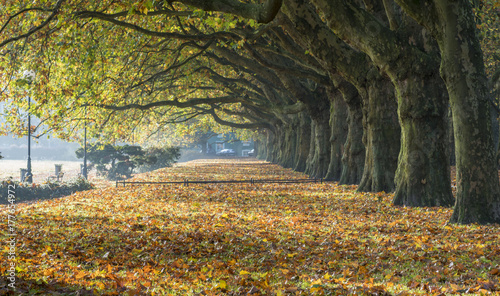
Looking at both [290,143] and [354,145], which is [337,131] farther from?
[290,143]

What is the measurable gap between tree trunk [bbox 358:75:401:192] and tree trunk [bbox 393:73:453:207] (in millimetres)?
2526

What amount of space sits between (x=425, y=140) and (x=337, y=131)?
9597 mm

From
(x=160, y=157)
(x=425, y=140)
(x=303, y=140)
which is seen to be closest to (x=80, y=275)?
(x=425, y=140)

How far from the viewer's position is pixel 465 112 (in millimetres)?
9102

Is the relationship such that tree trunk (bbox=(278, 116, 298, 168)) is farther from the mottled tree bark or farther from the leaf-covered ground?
the mottled tree bark

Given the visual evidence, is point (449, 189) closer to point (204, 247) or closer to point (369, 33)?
point (369, 33)

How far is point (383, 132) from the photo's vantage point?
1494cm

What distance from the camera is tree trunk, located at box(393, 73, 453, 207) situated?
11836 millimetres

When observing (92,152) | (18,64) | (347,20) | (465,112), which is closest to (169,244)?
(465,112)

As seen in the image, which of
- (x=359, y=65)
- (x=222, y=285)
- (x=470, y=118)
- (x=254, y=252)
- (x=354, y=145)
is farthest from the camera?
(x=354, y=145)

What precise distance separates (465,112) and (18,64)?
12849mm

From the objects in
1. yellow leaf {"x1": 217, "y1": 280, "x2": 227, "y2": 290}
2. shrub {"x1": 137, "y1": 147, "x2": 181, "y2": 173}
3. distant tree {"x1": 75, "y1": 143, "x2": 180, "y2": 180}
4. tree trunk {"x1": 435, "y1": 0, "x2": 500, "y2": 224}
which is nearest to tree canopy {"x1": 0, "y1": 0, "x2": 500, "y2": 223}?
tree trunk {"x1": 435, "y1": 0, "x2": 500, "y2": 224}

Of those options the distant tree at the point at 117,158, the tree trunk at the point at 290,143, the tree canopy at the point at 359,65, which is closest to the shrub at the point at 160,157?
the distant tree at the point at 117,158

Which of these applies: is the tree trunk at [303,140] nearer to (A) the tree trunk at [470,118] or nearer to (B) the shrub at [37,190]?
(B) the shrub at [37,190]
